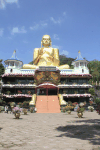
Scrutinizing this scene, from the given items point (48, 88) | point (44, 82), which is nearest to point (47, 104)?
point (44, 82)

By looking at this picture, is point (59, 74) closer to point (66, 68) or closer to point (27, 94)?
point (66, 68)

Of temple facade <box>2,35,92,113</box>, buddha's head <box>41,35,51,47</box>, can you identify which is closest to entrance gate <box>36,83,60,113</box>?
temple facade <box>2,35,92,113</box>

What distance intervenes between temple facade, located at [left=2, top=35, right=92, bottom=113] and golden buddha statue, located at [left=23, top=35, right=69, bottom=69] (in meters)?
1.77

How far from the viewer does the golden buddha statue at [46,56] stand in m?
38.2

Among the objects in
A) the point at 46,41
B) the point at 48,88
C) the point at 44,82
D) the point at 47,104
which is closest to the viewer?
the point at 47,104

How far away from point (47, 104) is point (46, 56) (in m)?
13.7

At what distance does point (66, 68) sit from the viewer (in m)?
37.6

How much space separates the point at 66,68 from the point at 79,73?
3.32 metres

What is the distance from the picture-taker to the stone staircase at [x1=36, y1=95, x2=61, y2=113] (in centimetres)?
2744

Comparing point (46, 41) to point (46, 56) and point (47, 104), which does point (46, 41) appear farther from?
point (47, 104)

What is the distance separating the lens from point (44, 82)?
1371 inches

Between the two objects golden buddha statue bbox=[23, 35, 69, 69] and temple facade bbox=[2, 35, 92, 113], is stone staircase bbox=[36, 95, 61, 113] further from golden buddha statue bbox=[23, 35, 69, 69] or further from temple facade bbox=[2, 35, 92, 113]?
golden buddha statue bbox=[23, 35, 69, 69]

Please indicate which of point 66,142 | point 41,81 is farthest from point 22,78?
point 66,142

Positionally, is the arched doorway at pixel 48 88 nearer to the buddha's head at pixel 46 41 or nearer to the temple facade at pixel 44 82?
the temple facade at pixel 44 82
